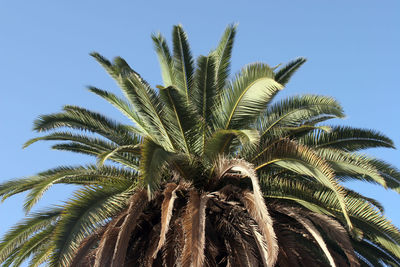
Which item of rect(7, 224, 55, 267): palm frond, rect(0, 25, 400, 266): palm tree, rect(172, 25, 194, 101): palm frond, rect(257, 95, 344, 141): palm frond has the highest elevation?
rect(172, 25, 194, 101): palm frond

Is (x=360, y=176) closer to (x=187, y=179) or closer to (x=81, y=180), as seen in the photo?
(x=187, y=179)

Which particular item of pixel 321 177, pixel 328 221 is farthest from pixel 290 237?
pixel 321 177

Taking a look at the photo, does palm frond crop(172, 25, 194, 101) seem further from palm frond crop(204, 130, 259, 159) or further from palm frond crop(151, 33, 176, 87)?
palm frond crop(204, 130, 259, 159)

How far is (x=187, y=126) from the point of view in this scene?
11039 mm

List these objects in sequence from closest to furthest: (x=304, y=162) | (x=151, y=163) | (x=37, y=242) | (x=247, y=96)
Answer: (x=151, y=163)
(x=304, y=162)
(x=247, y=96)
(x=37, y=242)

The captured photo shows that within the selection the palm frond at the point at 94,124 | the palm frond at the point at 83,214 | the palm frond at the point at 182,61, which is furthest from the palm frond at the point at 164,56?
the palm frond at the point at 83,214

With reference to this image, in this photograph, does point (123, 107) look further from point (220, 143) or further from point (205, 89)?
point (220, 143)

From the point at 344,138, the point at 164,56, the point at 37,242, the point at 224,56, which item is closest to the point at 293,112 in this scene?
the point at 344,138

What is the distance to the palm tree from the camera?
10133 millimetres

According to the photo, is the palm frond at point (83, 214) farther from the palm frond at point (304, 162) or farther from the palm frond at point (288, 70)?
the palm frond at point (288, 70)

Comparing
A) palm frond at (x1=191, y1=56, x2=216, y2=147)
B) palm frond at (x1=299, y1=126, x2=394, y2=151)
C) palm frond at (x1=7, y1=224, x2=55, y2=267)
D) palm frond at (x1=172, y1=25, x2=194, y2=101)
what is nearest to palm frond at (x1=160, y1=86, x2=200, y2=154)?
palm frond at (x1=191, y1=56, x2=216, y2=147)

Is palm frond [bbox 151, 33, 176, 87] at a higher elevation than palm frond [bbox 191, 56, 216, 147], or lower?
higher

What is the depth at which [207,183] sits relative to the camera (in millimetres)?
11234

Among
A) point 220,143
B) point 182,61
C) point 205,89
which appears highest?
point 182,61
